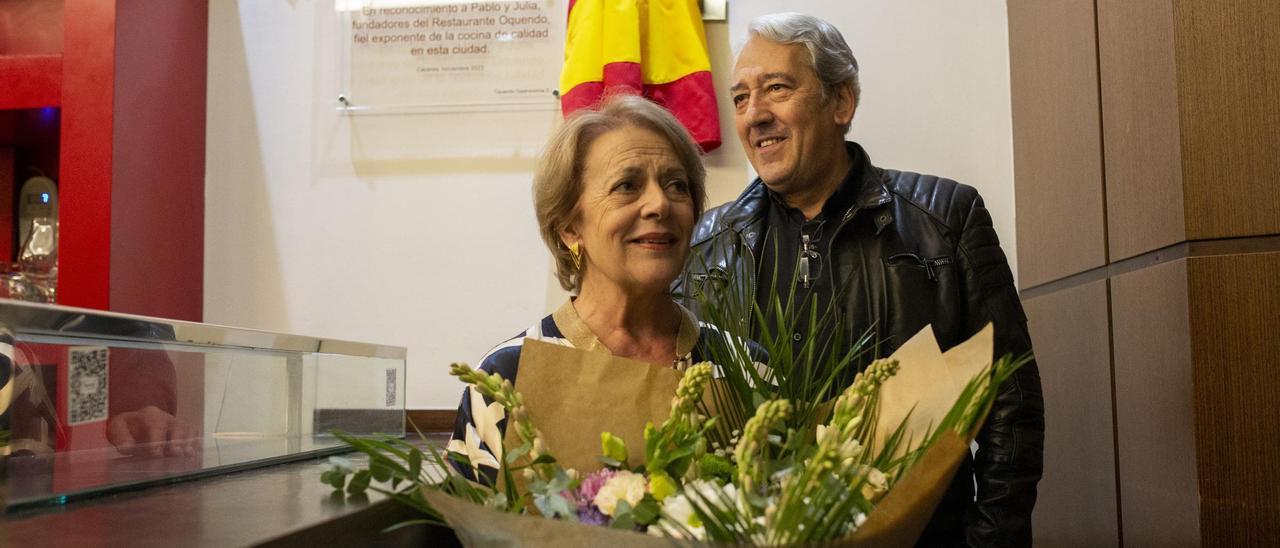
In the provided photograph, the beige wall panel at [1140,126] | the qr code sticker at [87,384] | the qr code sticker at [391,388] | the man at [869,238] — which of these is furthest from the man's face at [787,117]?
the qr code sticker at [87,384]

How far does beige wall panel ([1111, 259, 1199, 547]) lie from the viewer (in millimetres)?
1870

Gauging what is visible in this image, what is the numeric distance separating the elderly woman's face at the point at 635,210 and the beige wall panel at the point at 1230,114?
934 millimetres

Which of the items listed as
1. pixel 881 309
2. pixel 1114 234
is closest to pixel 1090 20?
pixel 1114 234

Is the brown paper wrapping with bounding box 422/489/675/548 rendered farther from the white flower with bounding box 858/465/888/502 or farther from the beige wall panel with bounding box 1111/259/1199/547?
the beige wall panel with bounding box 1111/259/1199/547

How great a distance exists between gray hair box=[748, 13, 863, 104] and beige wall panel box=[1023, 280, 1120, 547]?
2.52 feet

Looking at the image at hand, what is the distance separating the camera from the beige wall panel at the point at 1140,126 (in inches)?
74.3

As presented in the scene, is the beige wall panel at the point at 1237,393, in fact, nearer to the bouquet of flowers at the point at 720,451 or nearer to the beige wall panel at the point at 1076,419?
the beige wall panel at the point at 1076,419

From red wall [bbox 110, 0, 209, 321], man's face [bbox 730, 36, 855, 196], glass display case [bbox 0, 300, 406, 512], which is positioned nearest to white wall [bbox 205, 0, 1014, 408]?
red wall [bbox 110, 0, 209, 321]

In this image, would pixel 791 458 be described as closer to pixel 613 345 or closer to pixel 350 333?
pixel 613 345

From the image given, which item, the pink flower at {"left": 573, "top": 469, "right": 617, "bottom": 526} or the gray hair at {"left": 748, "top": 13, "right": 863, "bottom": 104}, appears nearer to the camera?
the pink flower at {"left": 573, "top": 469, "right": 617, "bottom": 526}

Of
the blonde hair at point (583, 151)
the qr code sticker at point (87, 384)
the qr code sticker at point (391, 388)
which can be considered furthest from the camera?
the qr code sticker at point (391, 388)

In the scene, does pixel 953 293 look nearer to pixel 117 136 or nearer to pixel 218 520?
pixel 218 520

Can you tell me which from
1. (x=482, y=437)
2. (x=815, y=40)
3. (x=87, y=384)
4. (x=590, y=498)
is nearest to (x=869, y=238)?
(x=815, y=40)

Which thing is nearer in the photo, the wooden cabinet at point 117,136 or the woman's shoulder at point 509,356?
the woman's shoulder at point 509,356
